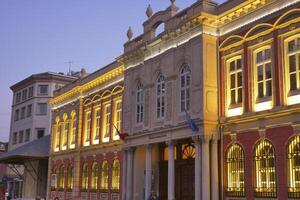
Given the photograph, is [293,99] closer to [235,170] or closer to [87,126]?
[235,170]

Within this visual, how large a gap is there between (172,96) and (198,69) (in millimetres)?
2420

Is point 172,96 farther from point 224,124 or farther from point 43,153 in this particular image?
point 43,153

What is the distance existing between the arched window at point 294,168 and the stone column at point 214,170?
12.2 feet

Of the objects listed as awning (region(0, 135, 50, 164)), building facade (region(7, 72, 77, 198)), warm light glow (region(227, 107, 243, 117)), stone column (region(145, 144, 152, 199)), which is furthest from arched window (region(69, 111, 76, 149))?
warm light glow (region(227, 107, 243, 117))

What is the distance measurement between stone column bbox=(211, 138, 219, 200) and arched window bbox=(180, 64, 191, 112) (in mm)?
2368

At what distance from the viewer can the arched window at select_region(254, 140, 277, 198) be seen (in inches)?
694

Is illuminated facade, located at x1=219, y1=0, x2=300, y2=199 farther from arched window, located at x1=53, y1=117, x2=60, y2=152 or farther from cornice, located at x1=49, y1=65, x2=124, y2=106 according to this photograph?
arched window, located at x1=53, y1=117, x2=60, y2=152

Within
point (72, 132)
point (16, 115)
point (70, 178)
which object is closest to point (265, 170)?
point (70, 178)

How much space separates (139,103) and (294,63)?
407 inches

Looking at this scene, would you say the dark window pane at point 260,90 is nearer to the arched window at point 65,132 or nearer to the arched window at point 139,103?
the arched window at point 139,103

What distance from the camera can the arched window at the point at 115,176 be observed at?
92.6 feet

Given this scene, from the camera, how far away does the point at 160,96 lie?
78.4ft

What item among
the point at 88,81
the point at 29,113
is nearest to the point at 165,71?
the point at 88,81

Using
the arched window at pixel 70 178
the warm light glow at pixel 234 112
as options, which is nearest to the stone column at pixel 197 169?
the warm light glow at pixel 234 112
